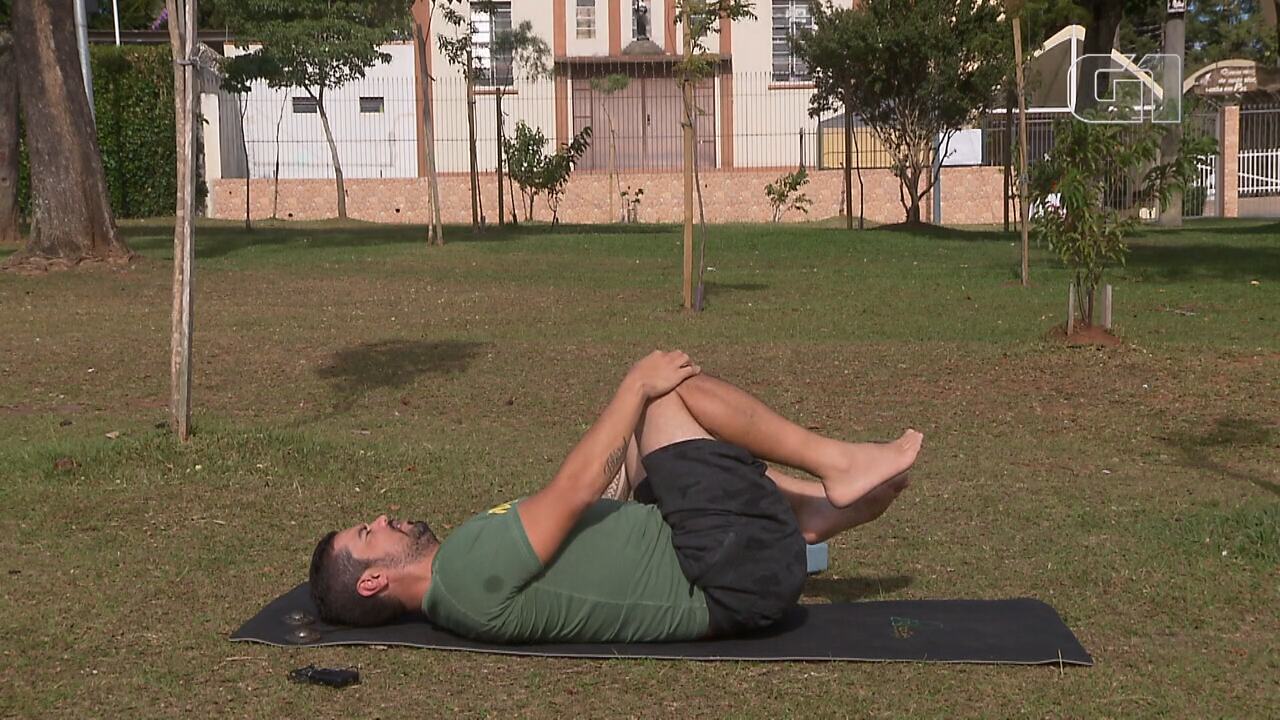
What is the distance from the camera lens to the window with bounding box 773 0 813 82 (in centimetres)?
3388

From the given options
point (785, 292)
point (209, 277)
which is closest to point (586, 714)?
point (785, 292)

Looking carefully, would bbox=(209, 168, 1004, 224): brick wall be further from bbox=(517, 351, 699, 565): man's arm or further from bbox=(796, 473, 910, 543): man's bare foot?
bbox=(517, 351, 699, 565): man's arm

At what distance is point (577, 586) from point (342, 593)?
668mm

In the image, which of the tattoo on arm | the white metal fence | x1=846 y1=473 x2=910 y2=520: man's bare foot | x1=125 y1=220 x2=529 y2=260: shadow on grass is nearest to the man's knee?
the tattoo on arm

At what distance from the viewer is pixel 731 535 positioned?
13.8 ft

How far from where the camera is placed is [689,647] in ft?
14.1

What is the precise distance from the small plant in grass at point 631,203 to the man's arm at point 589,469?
24.5 m

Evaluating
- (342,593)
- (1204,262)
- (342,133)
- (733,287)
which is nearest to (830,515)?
(342,593)

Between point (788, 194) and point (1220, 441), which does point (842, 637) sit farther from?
point (788, 194)

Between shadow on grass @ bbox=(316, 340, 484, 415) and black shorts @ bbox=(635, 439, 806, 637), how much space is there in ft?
15.3

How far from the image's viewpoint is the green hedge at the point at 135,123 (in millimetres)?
26969

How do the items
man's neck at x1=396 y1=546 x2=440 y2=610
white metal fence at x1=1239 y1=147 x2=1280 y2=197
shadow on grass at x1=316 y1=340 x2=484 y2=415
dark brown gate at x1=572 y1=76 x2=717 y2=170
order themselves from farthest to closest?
dark brown gate at x1=572 y1=76 x2=717 y2=170 → white metal fence at x1=1239 y1=147 x2=1280 y2=197 → shadow on grass at x1=316 y1=340 x2=484 y2=415 → man's neck at x1=396 y1=546 x2=440 y2=610

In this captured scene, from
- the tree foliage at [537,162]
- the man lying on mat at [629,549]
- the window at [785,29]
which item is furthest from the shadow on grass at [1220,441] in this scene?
the window at [785,29]

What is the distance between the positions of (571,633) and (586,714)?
45 cm
